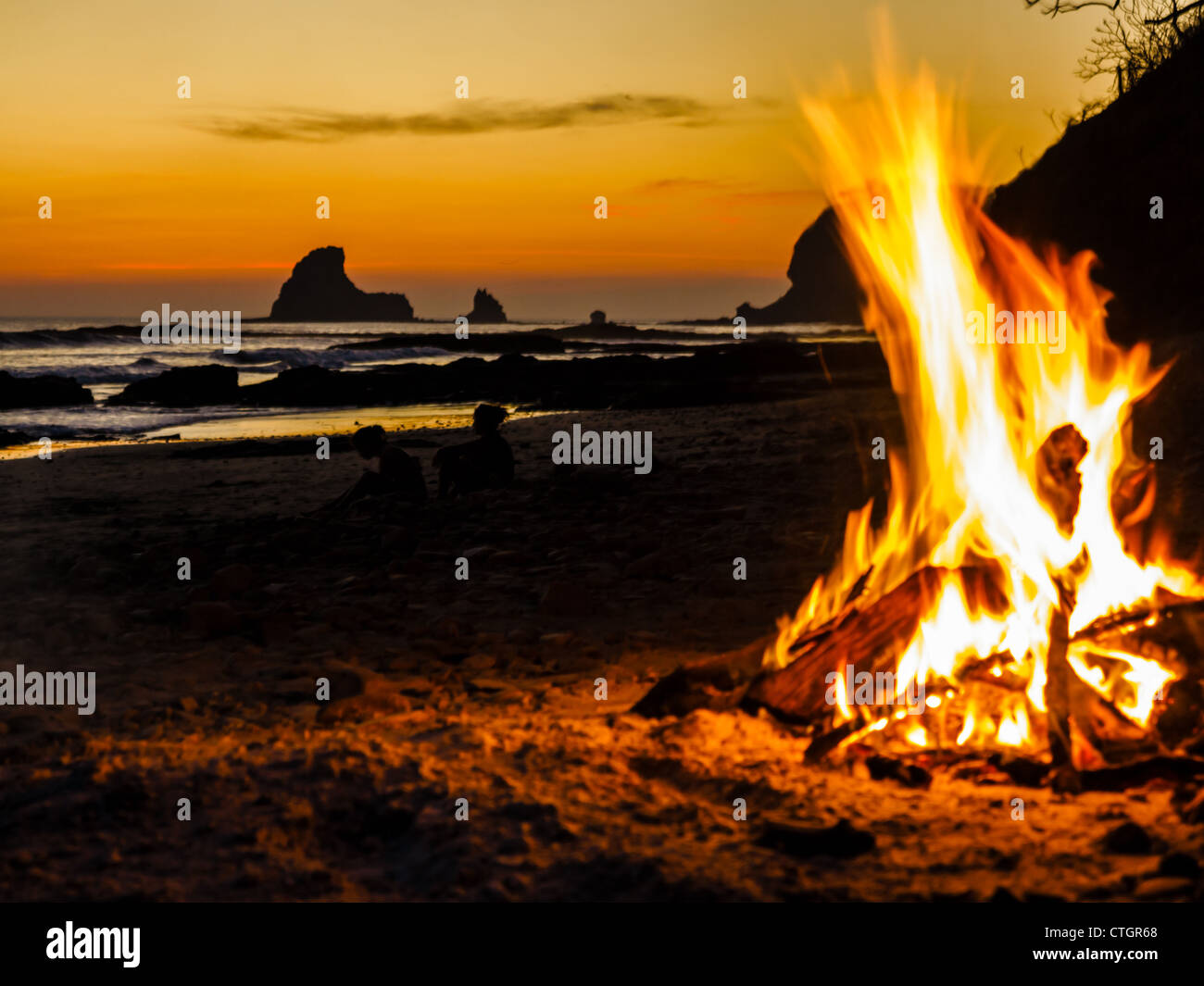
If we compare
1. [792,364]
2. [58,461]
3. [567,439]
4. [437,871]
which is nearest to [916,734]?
[437,871]

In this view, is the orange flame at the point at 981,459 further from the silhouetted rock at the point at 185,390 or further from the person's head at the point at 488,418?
the silhouetted rock at the point at 185,390

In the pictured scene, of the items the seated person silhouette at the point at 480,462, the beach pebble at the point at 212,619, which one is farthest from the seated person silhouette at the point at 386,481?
the beach pebble at the point at 212,619

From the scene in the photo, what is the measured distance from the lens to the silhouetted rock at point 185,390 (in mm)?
31281

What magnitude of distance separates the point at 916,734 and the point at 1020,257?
7.93ft

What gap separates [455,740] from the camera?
4734 mm

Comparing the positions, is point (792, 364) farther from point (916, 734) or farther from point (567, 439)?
point (916, 734)

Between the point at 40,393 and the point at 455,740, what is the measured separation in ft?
96.6

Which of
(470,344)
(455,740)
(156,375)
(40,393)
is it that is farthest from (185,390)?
(470,344)

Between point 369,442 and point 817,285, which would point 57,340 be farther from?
point 817,285

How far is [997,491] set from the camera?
5098mm

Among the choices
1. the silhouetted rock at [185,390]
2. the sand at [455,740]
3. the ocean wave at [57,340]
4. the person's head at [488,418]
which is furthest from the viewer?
the ocean wave at [57,340]

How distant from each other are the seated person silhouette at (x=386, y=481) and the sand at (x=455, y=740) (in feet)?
1.62
